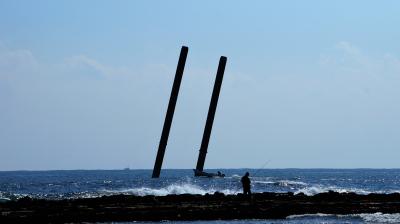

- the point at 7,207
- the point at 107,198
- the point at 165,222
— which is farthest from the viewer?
the point at 107,198

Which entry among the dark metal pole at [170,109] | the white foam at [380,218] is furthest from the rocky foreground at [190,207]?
the dark metal pole at [170,109]

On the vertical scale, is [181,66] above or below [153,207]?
above

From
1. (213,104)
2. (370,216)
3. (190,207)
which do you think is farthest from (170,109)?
(370,216)

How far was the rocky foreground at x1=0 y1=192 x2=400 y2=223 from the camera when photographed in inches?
1087

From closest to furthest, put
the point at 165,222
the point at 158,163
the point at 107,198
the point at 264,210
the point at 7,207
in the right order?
the point at 165,222
the point at 264,210
the point at 7,207
the point at 107,198
the point at 158,163

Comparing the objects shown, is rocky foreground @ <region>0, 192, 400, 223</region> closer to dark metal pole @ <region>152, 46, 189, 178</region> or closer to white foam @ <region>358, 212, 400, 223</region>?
white foam @ <region>358, 212, 400, 223</region>

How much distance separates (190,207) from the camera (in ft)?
98.6

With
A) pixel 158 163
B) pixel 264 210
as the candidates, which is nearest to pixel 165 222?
pixel 264 210

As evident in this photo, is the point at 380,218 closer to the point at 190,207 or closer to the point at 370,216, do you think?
the point at 370,216

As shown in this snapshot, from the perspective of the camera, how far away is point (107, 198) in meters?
34.3

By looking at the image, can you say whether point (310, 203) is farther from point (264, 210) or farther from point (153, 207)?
point (153, 207)

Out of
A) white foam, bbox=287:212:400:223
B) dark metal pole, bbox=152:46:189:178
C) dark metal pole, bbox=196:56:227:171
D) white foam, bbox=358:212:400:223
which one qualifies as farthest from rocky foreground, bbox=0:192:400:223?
dark metal pole, bbox=196:56:227:171

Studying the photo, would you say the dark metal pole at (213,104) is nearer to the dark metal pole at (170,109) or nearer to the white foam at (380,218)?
the dark metal pole at (170,109)

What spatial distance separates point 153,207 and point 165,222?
3.24m
